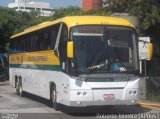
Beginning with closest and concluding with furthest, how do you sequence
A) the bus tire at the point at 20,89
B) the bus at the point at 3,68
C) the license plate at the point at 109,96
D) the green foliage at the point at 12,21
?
the license plate at the point at 109,96, the bus tire at the point at 20,89, the bus at the point at 3,68, the green foliage at the point at 12,21

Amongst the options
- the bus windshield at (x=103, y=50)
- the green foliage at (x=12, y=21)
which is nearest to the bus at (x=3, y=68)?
the green foliage at (x=12, y=21)

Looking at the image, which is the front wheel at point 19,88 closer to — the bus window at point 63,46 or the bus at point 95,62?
the bus at point 95,62

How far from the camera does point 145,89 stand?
2069 cm

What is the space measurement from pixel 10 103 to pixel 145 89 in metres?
5.91

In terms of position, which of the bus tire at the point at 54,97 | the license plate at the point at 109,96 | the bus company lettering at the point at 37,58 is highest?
the bus company lettering at the point at 37,58

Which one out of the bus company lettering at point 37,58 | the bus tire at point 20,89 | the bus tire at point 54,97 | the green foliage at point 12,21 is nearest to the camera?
the bus tire at point 54,97

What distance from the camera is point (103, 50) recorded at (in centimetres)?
1507

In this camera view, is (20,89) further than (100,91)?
Yes

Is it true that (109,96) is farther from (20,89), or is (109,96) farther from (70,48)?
(20,89)

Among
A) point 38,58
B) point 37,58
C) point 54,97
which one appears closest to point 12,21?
point 37,58

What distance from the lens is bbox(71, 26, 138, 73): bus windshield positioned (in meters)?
14.9

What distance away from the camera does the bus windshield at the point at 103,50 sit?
48.8ft

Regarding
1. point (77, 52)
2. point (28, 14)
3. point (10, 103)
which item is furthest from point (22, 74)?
point (28, 14)

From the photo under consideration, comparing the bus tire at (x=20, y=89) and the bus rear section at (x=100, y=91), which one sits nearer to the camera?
the bus rear section at (x=100, y=91)
